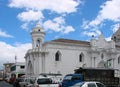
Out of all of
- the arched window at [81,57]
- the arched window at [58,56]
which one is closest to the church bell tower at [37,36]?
the arched window at [58,56]

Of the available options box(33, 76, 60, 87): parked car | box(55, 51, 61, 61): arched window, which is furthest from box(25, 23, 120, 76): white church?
box(33, 76, 60, 87): parked car

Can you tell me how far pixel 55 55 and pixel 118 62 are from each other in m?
17.8

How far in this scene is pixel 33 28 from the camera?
2660 inches

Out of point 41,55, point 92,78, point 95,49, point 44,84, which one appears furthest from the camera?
point 95,49

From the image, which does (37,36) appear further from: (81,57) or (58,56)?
(81,57)

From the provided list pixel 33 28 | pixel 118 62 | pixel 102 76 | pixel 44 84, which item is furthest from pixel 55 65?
pixel 44 84

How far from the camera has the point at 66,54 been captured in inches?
2596

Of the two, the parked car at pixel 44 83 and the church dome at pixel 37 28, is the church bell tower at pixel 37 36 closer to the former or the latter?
the church dome at pixel 37 28

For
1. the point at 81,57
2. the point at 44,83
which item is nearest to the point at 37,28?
the point at 81,57

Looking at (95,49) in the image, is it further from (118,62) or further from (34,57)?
(34,57)

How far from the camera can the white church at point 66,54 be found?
64438mm

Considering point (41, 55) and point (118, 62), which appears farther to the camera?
point (118, 62)

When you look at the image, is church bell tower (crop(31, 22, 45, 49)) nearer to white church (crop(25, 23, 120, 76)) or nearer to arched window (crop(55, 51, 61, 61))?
white church (crop(25, 23, 120, 76))

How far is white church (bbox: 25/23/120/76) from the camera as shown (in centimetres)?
6444
